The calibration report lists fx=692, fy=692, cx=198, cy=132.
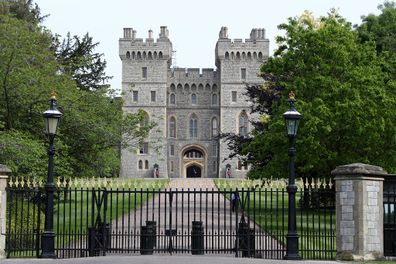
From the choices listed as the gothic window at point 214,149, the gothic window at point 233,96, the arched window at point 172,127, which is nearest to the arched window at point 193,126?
the arched window at point 172,127

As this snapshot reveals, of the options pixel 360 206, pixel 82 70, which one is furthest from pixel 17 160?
pixel 82 70

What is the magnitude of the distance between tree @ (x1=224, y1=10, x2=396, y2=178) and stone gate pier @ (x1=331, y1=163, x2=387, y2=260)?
8.06 metres

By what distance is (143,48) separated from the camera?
79938 mm

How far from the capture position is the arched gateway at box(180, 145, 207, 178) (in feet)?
266

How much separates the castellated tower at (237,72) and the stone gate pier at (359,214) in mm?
62607

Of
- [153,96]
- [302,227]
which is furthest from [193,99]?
[302,227]

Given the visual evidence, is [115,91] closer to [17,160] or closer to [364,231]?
[17,160]

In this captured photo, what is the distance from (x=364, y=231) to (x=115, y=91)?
17.7 meters

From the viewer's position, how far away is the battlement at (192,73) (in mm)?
82312

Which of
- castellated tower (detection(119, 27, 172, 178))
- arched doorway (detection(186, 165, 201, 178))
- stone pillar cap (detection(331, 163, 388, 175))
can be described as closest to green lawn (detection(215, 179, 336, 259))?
stone pillar cap (detection(331, 163, 388, 175))

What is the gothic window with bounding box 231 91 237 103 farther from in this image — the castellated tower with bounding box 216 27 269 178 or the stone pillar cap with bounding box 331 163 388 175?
the stone pillar cap with bounding box 331 163 388 175

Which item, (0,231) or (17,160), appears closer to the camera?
(0,231)

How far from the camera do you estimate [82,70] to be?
45.8 metres

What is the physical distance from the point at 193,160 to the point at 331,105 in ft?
188
